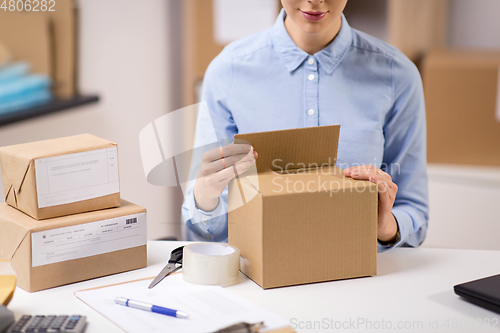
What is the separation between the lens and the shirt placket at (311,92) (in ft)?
4.04

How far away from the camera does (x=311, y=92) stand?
1.24 m

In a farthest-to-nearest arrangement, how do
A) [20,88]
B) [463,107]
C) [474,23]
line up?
[474,23] → [463,107] → [20,88]

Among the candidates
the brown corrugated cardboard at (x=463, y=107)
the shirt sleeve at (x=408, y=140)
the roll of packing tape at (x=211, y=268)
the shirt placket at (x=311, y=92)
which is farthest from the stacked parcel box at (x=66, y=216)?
the brown corrugated cardboard at (x=463, y=107)

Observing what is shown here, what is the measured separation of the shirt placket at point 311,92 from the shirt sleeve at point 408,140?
0.18 metres

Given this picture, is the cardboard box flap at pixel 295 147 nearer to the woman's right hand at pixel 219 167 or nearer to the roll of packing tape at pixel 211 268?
the woman's right hand at pixel 219 167

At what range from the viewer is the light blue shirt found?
4.02 ft

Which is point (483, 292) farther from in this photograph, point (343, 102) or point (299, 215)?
point (343, 102)

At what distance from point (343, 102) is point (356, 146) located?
0.36ft

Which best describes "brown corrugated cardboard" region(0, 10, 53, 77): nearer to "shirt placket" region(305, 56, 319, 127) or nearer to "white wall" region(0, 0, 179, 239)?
"white wall" region(0, 0, 179, 239)

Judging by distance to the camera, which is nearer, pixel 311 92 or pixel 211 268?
pixel 211 268

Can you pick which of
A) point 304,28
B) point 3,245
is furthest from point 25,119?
point 304,28

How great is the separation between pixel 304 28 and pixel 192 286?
620 mm

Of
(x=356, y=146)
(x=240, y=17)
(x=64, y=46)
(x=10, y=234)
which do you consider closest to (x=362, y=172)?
(x=356, y=146)

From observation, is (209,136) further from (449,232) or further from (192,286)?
(449,232)
